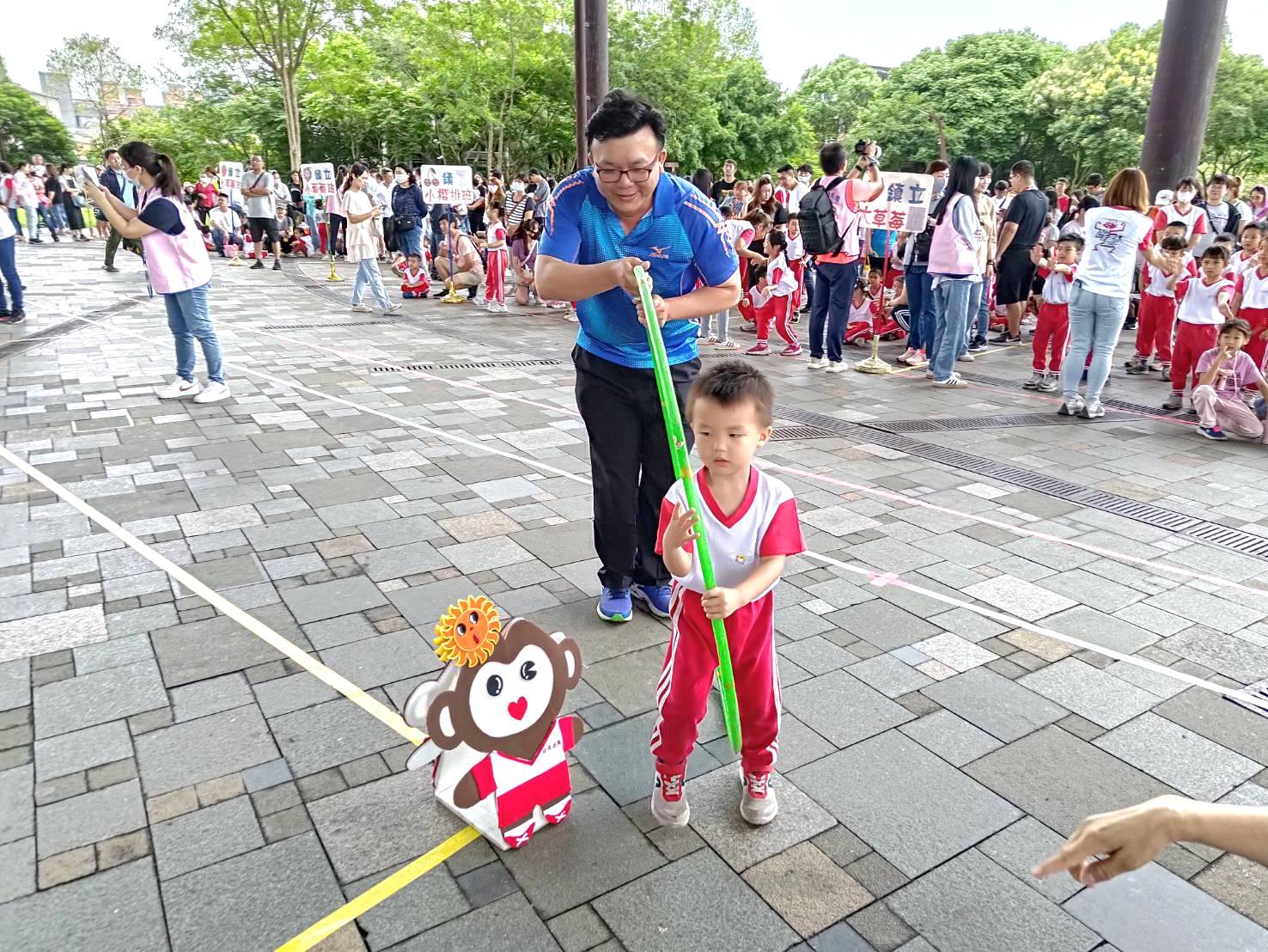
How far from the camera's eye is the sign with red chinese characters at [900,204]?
8.62 m

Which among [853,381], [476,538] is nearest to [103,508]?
[476,538]

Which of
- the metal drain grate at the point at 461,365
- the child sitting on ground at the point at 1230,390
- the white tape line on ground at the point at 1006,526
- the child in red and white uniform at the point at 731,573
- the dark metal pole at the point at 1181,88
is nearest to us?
the child in red and white uniform at the point at 731,573

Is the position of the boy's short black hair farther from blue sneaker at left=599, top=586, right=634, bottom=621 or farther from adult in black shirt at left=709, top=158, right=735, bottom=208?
adult in black shirt at left=709, top=158, right=735, bottom=208

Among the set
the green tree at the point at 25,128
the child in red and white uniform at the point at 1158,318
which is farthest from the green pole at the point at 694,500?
the green tree at the point at 25,128

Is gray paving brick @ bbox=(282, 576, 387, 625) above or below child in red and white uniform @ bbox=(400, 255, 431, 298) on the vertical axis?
below

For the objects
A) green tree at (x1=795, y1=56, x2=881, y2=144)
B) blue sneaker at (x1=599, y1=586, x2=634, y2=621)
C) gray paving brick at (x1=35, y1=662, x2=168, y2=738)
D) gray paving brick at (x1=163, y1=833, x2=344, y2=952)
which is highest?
green tree at (x1=795, y1=56, x2=881, y2=144)

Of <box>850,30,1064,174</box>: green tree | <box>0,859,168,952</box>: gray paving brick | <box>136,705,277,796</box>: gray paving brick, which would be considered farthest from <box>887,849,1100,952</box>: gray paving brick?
<box>850,30,1064,174</box>: green tree

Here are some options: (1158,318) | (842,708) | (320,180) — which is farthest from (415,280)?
(842,708)

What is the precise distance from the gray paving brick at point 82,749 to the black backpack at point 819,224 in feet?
23.4

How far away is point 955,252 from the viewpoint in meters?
7.88

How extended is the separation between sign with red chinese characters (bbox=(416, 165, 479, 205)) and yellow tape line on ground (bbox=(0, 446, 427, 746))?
396 inches

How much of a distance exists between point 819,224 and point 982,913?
7083 millimetres

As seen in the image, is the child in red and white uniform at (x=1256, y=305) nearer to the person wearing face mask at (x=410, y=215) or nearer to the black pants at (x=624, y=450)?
the black pants at (x=624, y=450)

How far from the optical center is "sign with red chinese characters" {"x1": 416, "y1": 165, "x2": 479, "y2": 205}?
46.3 ft
